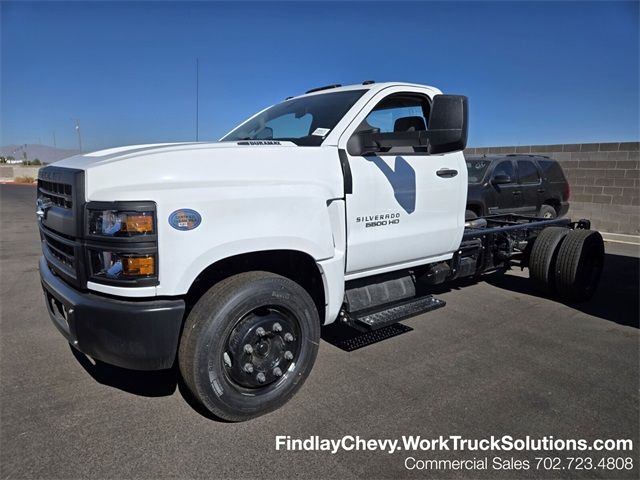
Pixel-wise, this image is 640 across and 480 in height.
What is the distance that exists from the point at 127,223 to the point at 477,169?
27.8 feet

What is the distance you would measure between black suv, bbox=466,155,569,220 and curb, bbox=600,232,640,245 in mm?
1268

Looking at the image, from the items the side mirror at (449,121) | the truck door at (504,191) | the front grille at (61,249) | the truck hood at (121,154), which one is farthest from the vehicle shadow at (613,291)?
the front grille at (61,249)

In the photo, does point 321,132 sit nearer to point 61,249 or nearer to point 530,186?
point 61,249

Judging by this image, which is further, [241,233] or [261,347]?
[261,347]

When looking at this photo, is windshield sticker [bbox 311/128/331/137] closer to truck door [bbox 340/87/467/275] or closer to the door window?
truck door [bbox 340/87/467/275]

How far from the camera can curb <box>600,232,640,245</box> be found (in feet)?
34.2

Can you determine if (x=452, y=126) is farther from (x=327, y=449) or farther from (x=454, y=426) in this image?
(x=327, y=449)

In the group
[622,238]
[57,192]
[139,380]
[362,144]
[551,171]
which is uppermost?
[362,144]

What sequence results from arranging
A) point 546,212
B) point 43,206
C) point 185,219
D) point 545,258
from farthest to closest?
1. point 546,212
2. point 545,258
3. point 43,206
4. point 185,219

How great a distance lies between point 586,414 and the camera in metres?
3.02

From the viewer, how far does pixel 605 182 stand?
1159cm

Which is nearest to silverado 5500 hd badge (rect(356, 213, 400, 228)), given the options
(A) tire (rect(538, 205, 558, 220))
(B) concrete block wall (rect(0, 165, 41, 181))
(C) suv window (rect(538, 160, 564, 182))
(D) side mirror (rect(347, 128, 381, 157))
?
(D) side mirror (rect(347, 128, 381, 157))

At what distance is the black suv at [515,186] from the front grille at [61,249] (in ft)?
24.0

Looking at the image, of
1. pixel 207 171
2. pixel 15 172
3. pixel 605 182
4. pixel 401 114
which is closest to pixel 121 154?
pixel 207 171
